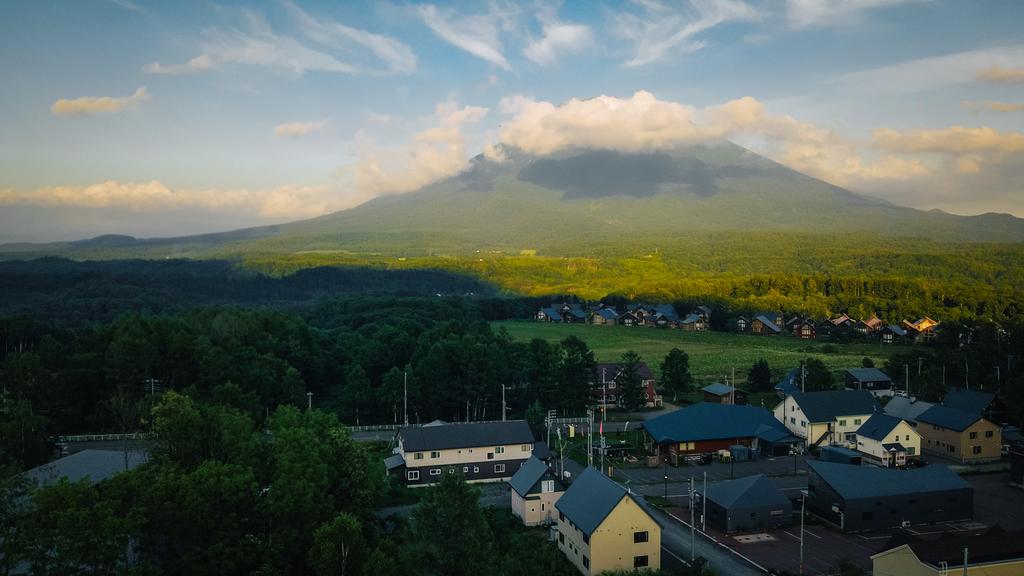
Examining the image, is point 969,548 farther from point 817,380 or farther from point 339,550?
point 817,380

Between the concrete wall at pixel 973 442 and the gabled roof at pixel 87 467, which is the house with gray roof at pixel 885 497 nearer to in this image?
the concrete wall at pixel 973 442

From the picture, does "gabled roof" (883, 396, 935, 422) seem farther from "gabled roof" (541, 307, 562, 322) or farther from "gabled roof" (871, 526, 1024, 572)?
"gabled roof" (541, 307, 562, 322)

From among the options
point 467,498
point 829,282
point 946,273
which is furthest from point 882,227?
point 467,498

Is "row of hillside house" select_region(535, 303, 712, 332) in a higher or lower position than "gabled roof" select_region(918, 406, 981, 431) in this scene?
lower

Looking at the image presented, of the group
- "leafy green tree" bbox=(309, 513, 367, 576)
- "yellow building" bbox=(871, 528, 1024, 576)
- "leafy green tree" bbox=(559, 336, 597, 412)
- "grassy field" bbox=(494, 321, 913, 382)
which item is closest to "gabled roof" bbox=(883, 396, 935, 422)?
Result: "grassy field" bbox=(494, 321, 913, 382)

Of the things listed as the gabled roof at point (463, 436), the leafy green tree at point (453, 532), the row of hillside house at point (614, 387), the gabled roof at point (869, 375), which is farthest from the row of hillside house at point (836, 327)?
the leafy green tree at point (453, 532)

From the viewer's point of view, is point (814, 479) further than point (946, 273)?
No

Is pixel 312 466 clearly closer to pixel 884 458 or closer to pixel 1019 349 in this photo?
pixel 884 458
